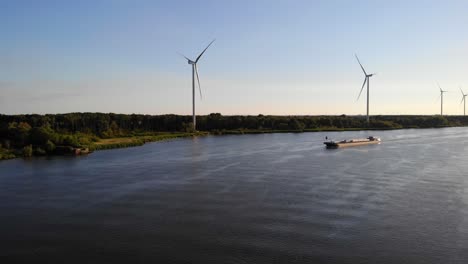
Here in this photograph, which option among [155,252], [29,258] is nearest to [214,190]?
[155,252]

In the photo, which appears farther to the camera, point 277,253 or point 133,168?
point 133,168

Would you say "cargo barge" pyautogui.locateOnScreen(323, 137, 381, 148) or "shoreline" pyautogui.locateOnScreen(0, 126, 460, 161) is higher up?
"shoreline" pyautogui.locateOnScreen(0, 126, 460, 161)

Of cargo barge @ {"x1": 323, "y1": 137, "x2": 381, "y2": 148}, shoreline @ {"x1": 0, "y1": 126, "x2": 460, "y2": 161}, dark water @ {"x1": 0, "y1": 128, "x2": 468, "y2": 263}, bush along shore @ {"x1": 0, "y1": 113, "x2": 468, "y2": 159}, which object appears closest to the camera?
dark water @ {"x1": 0, "y1": 128, "x2": 468, "y2": 263}

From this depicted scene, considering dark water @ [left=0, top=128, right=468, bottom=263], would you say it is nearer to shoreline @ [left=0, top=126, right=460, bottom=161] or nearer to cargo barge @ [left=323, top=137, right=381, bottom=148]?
shoreline @ [left=0, top=126, right=460, bottom=161]

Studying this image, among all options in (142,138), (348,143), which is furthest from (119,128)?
(348,143)

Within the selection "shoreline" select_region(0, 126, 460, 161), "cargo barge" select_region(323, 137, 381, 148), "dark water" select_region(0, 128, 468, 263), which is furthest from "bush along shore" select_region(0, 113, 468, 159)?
"cargo barge" select_region(323, 137, 381, 148)

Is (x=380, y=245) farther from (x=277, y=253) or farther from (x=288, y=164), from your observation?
(x=288, y=164)
